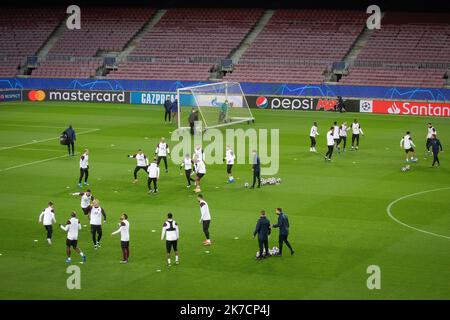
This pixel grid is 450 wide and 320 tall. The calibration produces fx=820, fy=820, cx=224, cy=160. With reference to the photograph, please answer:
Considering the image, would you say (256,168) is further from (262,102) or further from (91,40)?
(91,40)

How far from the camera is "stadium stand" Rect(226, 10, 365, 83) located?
71.7 m

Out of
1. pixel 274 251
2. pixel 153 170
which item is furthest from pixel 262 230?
pixel 153 170

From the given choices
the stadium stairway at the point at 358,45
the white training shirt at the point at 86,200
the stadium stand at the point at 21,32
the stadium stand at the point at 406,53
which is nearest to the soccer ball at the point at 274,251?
the white training shirt at the point at 86,200

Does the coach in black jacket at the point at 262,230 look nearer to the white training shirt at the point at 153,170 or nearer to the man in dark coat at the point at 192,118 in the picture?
the white training shirt at the point at 153,170

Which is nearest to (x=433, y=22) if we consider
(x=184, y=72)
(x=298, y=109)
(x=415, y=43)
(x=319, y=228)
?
(x=415, y=43)

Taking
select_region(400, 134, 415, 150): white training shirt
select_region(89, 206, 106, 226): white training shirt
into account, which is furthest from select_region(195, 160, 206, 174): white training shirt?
select_region(400, 134, 415, 150): white training shirt

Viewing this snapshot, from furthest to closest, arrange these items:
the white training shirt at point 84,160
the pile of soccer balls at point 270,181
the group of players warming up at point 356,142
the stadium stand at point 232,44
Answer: the stadium stand at point 232,44, the group of players warming up at point 356,142, the pile of soccer balls at point 270,181, the white training shirt at point 84,160

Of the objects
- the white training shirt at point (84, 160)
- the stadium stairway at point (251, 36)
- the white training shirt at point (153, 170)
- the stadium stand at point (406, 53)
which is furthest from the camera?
the stadium stairway at point (251, 36)

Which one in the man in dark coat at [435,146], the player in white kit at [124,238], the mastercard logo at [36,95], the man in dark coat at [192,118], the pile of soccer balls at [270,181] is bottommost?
the player in white kit at [124,238]

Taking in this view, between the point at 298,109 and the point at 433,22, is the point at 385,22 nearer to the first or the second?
the point at 433,22

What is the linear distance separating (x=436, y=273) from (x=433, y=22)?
2089 inches

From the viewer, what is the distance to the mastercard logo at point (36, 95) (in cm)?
7156

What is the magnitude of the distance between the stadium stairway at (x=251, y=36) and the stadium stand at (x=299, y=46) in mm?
592

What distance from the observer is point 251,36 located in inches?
3078
